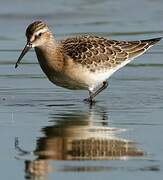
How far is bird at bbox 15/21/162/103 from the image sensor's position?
14508mm

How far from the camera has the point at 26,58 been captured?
58.2ft

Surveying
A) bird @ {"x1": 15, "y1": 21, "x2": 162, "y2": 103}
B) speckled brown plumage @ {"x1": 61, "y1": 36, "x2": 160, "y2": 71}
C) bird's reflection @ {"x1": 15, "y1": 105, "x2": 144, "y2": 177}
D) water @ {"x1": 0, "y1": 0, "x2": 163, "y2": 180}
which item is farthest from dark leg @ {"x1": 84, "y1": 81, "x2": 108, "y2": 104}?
bird's reflection @ {"x1": 15, "y1": 105, "x2": 144, "y2": 177}

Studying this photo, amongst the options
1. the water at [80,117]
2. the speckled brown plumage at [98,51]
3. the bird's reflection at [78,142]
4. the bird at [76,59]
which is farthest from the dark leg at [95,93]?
the bird's reflection at [78,142]

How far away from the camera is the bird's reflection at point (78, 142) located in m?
10.8

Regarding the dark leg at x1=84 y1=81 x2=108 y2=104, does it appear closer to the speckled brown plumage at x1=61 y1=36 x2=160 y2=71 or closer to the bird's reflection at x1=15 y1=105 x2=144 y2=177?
the speckled brown plumage at x1=61 y1=36 x2=160 y2=71

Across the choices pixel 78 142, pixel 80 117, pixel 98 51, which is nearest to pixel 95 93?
pixel 98 51

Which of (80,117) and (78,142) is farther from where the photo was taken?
(80,117)

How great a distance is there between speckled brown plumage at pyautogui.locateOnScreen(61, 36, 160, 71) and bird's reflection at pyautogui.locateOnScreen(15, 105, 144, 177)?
1589 mm

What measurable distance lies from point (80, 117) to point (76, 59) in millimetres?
1694

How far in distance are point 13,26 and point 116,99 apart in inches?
254

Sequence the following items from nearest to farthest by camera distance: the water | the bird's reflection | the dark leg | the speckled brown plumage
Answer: the water → the bird's reflection → the dark leg → the speckled brown plumage

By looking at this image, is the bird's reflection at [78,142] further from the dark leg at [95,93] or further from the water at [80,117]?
the dark leg at [95,93]

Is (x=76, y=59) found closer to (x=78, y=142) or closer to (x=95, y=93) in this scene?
(x=95, y=93)

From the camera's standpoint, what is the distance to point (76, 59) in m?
14.6
